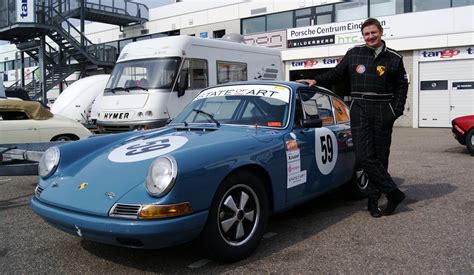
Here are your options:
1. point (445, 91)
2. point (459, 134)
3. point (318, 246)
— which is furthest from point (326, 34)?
point (318, 246)

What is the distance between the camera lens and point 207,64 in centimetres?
1025

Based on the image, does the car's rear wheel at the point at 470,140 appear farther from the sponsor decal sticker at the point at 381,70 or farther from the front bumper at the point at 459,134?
the sponsor decal sticker at the point at 381,70

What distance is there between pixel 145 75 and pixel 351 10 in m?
13.6

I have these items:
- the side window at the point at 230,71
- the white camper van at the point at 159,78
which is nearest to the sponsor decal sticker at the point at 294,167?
the white camper van at the point at 159,78

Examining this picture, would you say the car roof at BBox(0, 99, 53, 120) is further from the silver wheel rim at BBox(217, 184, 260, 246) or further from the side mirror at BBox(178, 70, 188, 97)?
the silver wheel rim at BBox(217, 184, 260, 246)

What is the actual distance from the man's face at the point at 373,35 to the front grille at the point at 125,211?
10.1 feet

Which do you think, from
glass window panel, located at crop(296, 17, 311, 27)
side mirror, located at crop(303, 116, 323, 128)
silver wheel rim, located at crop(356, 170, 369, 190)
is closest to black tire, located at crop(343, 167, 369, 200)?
silver wheel rim, located at crop(356, 170, 369, 190)

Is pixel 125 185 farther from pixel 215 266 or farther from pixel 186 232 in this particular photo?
pixel 215 266

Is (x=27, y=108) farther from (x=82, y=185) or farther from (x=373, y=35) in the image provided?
(x=373, y=35)

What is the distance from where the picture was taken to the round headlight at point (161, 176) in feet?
9.76

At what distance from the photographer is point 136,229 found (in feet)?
9.47

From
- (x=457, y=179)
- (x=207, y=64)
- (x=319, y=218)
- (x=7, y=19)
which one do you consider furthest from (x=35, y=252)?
(x=7, y=19)

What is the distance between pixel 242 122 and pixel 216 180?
1204 millimetres

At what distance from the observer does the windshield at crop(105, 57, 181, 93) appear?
9.48 metres
